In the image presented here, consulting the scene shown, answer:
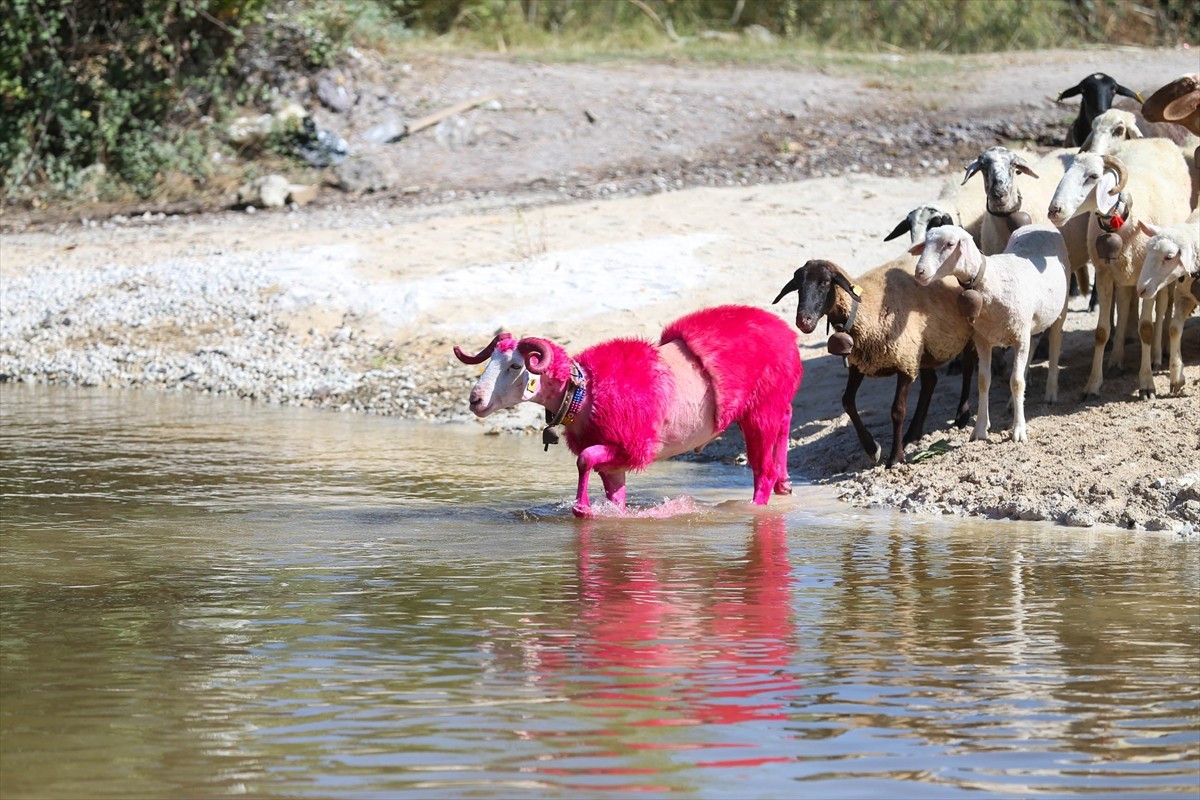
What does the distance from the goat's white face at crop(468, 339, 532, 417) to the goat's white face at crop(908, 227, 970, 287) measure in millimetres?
2436

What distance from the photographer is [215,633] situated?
19.9ft

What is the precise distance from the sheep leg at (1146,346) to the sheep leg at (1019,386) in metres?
0.76

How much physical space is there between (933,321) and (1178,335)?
57.4 inches

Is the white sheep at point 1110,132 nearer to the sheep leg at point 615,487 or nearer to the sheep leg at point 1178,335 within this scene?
the sheep leg at point 1178,335

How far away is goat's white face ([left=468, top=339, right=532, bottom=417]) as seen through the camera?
8367mm

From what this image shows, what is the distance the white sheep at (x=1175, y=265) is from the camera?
378 inches

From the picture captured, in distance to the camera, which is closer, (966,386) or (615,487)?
(615,487)

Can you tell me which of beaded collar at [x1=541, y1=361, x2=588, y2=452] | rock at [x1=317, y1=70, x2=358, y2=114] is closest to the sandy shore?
beaded collar at [x1=541, y1=361, x2=588, y2=452]

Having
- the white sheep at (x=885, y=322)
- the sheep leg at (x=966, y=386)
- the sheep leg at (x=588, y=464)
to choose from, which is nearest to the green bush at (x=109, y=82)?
the sheep leg at (x=966, y=386)

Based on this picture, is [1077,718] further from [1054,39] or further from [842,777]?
[1054,39]

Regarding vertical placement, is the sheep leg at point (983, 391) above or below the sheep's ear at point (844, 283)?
below

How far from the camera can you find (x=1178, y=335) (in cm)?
998

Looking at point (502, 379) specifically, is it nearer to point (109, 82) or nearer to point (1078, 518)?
point (1078, 518)

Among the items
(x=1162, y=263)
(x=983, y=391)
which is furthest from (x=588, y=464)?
(x=1162, y=263)
